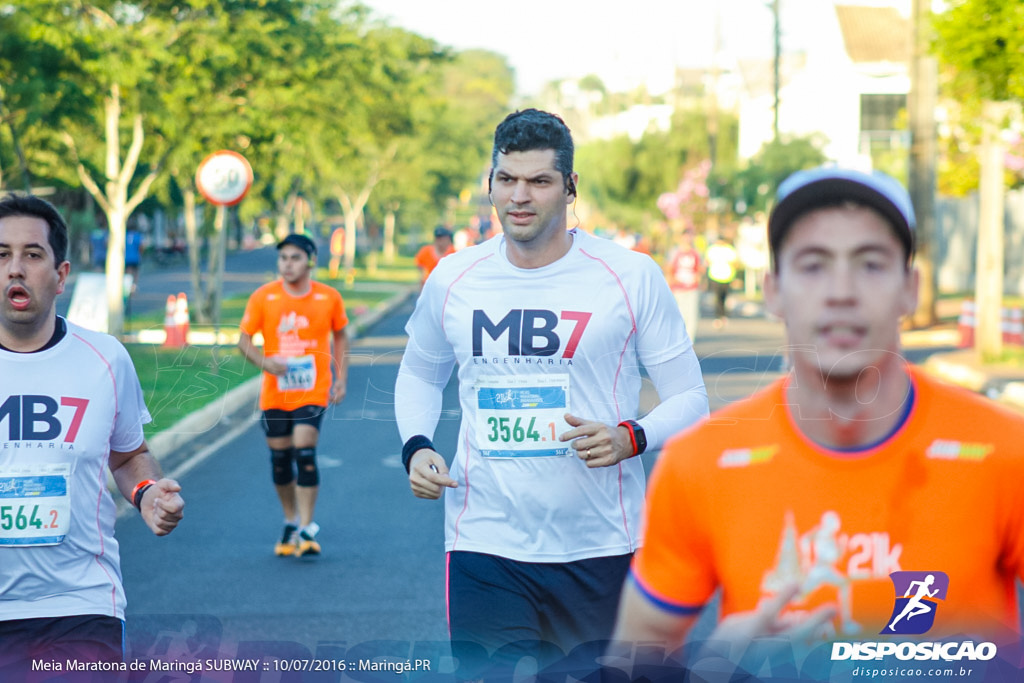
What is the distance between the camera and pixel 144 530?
944cm

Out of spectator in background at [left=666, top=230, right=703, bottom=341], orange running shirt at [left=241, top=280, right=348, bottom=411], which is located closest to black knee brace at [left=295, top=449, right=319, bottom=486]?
orange running shirt at [left=241, top=280, right=348, bottom=411]

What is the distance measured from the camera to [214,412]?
7172 millimetres

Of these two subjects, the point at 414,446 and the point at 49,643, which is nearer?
the point at 49,643

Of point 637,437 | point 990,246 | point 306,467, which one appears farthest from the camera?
point 990,246

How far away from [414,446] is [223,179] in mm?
13222

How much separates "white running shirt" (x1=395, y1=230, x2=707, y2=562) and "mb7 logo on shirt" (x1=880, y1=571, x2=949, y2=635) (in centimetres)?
175

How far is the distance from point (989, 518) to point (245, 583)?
6.12m

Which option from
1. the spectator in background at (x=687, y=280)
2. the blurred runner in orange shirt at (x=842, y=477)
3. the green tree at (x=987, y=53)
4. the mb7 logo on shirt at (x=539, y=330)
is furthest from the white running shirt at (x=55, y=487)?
the spectator in background at (x=687, y=280)

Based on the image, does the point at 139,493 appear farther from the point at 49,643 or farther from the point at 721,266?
the point at 721,266

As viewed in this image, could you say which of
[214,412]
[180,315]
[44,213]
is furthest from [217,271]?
[44,213]

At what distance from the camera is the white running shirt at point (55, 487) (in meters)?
3.93

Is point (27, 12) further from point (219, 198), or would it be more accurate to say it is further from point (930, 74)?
point (930, 74)

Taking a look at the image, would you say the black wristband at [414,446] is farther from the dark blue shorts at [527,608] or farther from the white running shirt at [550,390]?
the dark blue shorts at [527,608]

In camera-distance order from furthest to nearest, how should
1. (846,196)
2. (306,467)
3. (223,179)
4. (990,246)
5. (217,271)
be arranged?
1. (217,271)
2. (990,246)
3. (223,179)
4. (306,467)
5. (846,196)
